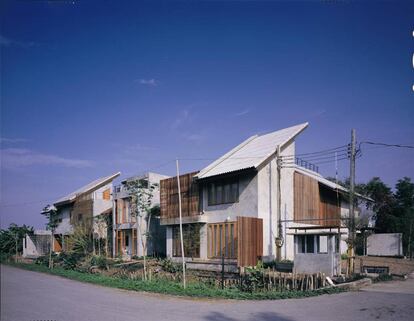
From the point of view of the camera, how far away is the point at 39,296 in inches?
522

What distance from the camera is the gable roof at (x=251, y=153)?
2380 cm

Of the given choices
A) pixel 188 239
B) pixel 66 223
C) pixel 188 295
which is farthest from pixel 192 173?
pixel 66 223

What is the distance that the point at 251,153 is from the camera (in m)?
25.9

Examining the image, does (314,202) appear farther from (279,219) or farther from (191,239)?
(191,239)

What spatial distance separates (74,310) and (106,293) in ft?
14.9

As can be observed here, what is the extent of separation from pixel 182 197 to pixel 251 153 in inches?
222

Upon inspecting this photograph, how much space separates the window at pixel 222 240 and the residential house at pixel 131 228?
749 centimetres

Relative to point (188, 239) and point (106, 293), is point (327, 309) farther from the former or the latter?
Result: point (188, 239)

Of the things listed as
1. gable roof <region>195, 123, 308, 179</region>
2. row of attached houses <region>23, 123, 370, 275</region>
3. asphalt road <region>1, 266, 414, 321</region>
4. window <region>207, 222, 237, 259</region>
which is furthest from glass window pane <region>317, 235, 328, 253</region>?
asphalt road <region>1, 266, 414, 321</region>

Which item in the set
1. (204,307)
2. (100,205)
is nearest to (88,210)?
(100,205)

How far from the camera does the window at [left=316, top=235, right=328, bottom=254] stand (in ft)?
69.6

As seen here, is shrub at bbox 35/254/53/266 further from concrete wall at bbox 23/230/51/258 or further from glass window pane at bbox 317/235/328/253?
glass window pane at bbox 317/235/328/253

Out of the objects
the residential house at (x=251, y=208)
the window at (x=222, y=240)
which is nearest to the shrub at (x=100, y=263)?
the residential house at (x=251, y=208)

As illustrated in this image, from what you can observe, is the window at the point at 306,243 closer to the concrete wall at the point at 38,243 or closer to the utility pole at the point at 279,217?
the utility pole at the point at 279,217
